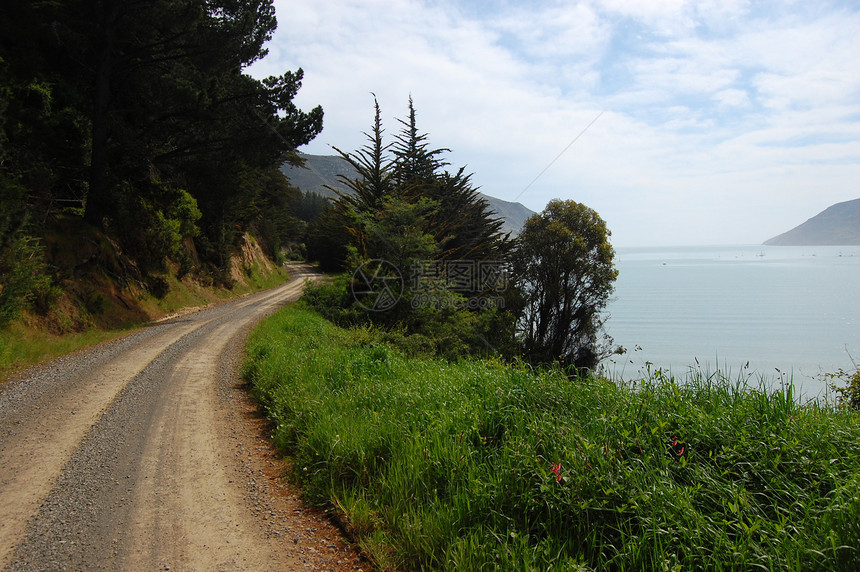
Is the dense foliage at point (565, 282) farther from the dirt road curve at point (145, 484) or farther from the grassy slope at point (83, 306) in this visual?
the dirt road curve at point (145, 484)

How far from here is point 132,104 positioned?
17156 millimetres

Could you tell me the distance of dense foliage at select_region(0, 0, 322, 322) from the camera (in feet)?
44.0

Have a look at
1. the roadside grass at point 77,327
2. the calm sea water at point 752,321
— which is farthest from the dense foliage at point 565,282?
the roadside grass at point 77,327

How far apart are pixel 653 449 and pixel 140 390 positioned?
27.4ft

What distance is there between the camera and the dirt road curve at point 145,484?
335cm

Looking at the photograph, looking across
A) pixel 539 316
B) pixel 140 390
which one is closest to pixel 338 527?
pixel 140 390

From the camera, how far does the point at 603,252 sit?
26.4 metres

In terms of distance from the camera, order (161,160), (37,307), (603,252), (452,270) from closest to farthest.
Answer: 1. (37,307)
2. (161,160)
3. (452,270)
4. (603,252)

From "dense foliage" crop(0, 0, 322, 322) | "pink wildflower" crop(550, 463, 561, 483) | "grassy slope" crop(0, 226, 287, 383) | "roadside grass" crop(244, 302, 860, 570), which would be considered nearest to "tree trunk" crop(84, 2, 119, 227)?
"dense foliage" crop(0, 0, 322, 322)

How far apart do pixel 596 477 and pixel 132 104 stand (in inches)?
837

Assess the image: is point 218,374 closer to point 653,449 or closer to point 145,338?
point 145,338

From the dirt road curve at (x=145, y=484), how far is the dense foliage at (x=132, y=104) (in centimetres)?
858

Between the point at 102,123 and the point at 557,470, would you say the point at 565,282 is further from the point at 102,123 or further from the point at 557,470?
the point at 557,470

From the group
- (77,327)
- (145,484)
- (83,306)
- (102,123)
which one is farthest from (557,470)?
(102,123)
